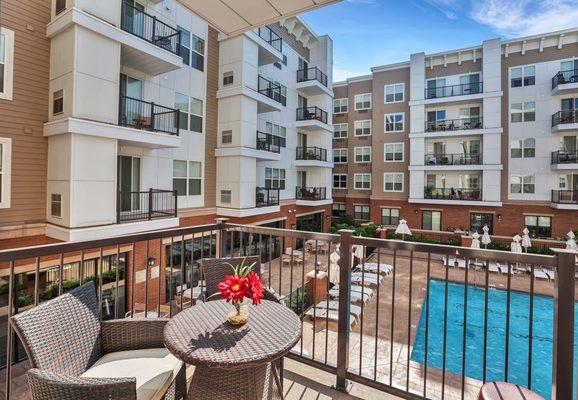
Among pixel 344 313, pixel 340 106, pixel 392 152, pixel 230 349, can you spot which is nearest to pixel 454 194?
pixel 392 152

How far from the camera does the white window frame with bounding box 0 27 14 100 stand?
24.4ft

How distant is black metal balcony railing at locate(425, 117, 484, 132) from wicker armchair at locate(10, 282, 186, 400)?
926 inches

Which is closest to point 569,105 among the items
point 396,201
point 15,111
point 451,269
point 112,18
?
point 396,201

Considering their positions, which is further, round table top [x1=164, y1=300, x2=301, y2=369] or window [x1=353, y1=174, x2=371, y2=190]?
window [x1=353, y1=174, x2=371, y2=190]

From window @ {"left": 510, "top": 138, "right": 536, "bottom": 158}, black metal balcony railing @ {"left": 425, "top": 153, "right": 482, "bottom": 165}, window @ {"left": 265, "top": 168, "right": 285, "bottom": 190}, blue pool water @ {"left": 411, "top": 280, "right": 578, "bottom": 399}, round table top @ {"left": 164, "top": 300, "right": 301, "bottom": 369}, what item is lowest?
blue pool water @ {"left": 411, "top": 280, "right": 578, "bottom": 399}

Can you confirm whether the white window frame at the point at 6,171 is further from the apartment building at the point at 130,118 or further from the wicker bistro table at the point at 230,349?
the wicker bistro table at the point at 230,349

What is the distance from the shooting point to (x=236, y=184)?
13.4 meters

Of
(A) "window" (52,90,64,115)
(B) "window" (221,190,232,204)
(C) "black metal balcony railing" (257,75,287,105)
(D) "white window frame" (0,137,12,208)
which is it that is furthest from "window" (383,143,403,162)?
(D) "white window frame" (0,137,12,208)

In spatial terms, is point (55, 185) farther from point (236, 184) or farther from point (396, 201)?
point (396, 201)

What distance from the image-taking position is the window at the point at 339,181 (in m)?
26.7

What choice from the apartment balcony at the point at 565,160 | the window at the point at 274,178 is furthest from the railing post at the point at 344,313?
the apartment balcony at the point at 565,160

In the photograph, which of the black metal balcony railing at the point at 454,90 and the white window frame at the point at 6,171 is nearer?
the white window frame at the point at 6,171

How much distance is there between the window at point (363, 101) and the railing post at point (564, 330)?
25214 mm

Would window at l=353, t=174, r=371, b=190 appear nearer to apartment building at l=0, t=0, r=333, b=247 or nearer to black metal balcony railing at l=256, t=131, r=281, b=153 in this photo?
black metal balcony railing at l=256, t=131, r=281, b=153
